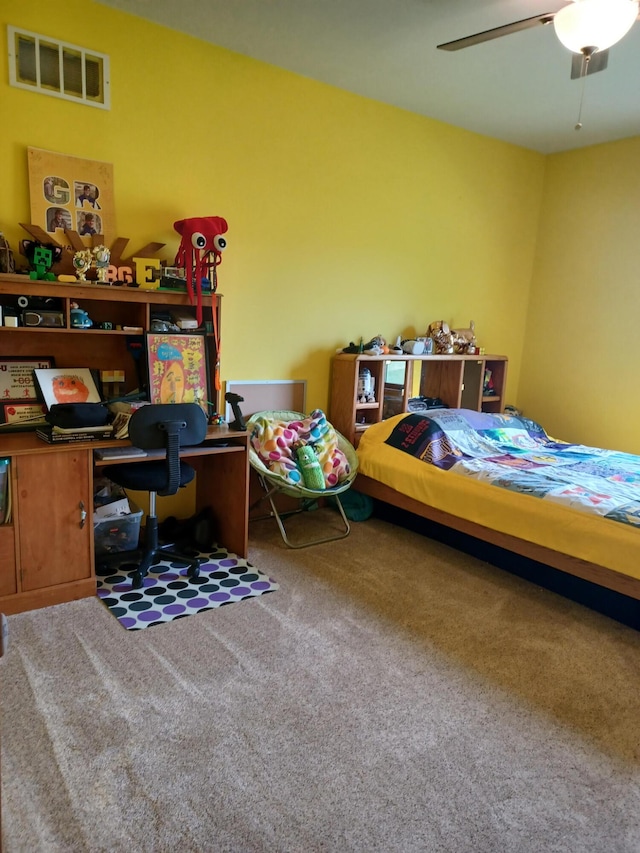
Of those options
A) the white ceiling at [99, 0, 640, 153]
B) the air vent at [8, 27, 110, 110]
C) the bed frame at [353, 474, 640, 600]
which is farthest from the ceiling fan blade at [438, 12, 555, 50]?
the bed frame at [353, 474, 640, 600]

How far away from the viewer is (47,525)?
257cm

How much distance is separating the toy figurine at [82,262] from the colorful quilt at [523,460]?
204cm

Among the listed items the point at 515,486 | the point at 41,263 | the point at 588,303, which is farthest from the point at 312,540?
the point at 588,303

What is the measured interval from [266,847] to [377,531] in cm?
235

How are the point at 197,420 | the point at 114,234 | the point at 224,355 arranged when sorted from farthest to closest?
1. the point at 224,355
2. the point at 114,234
3. the point at 197,420

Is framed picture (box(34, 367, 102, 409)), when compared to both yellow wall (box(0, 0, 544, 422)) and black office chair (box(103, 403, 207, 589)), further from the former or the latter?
yellow wall (box(0, 0, 544, 422))

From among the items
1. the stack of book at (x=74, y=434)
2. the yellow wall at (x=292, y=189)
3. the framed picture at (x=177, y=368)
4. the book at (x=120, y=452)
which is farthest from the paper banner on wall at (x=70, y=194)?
the book at (x=120, y=452)

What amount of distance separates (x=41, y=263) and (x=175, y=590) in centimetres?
166

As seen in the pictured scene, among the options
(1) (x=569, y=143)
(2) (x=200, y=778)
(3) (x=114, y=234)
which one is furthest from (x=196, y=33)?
(2) (x=200, y=778)

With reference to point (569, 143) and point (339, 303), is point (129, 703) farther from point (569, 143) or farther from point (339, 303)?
point (569, 143)

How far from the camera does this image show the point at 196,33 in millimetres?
3066

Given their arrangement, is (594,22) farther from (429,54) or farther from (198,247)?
(198,247)

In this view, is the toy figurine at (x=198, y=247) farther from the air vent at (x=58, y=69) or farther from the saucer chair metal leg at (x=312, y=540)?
the saucer chair metal leg at (x=312, y=540)

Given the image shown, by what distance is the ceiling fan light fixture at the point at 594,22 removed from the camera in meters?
1.92
